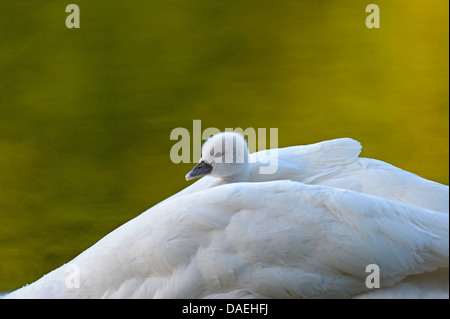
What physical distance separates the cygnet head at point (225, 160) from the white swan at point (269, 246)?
0.28 m

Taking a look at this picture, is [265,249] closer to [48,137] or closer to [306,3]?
[306,3]

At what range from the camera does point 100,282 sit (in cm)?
102

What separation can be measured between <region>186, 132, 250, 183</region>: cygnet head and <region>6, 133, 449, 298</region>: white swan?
0.91 ft

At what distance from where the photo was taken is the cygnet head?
1.30 m

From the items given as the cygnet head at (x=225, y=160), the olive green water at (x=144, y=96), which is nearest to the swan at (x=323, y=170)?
the cygnet head at (x=225, y=160)

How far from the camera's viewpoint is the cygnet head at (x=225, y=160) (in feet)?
4.26

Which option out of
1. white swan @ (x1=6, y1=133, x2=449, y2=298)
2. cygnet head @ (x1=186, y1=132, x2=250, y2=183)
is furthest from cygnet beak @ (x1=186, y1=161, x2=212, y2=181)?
white swan @ (x1=6, y1=133, x2=449, y2=298)

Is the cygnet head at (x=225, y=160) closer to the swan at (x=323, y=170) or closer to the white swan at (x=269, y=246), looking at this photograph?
the swan at (x=323, y=170)

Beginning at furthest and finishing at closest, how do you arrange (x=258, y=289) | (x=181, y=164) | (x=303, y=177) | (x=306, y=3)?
(x=181, y=164) < (x=306, y=3) < (x=303, y=177) < (x=258, y=289)

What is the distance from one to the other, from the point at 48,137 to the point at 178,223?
134cm

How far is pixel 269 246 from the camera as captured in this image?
93 centimetres

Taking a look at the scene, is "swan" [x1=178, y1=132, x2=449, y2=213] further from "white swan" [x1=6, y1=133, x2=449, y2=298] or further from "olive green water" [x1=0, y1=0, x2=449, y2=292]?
"olive green water" [x1=0, y1=0, x2=449, y2=292]
